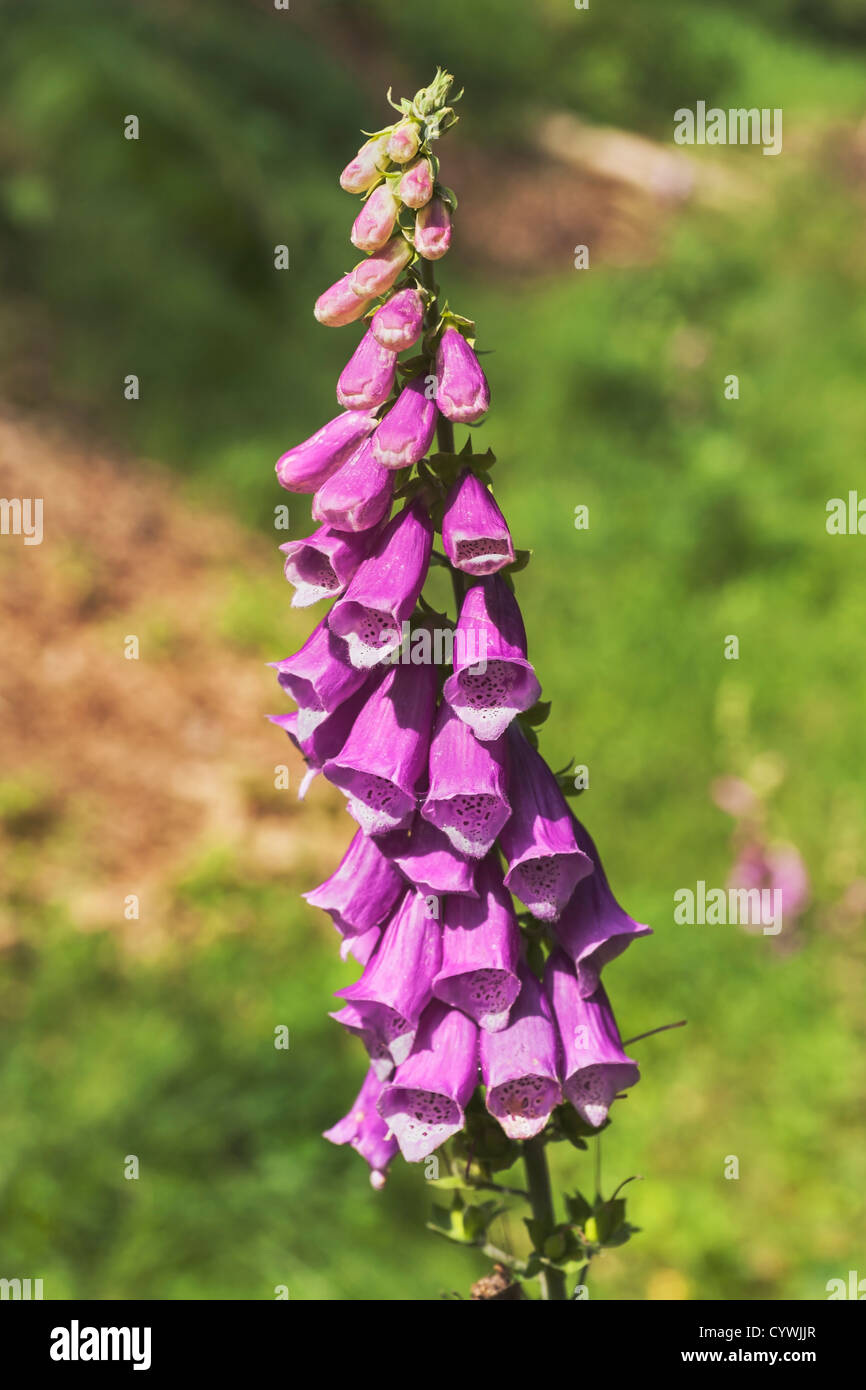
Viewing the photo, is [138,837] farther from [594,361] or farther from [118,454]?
[594,361]

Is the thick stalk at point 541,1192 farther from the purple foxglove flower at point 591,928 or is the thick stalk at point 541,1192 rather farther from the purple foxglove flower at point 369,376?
the purple foxglove flower at point 369,376

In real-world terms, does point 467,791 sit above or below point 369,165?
below

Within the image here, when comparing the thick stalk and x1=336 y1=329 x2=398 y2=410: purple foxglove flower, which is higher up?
x1=336 y1=329 x2=398 y2=410: purple foxglove flower

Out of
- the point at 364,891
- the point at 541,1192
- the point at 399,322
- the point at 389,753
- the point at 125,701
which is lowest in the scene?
the point at 541,1192

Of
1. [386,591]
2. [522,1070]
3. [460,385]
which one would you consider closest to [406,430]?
[460,385]

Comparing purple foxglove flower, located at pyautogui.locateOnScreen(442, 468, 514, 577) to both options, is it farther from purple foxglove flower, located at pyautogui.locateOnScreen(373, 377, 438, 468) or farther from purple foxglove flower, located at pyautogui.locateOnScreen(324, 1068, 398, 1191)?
purple foxglove flower, located at pyautogui.locateOnScreen(324, 1068, 398, 1191)

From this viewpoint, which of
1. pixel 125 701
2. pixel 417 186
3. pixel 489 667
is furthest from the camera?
pixel 125 701

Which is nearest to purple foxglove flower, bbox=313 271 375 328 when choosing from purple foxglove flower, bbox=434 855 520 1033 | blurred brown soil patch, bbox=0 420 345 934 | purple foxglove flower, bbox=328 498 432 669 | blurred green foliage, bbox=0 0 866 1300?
purple foxglove flower, bbox=328 498 432 669

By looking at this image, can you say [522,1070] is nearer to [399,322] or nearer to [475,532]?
[475,532]

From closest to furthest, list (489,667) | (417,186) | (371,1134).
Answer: (417,186) < (489,667) < (371,1134)
